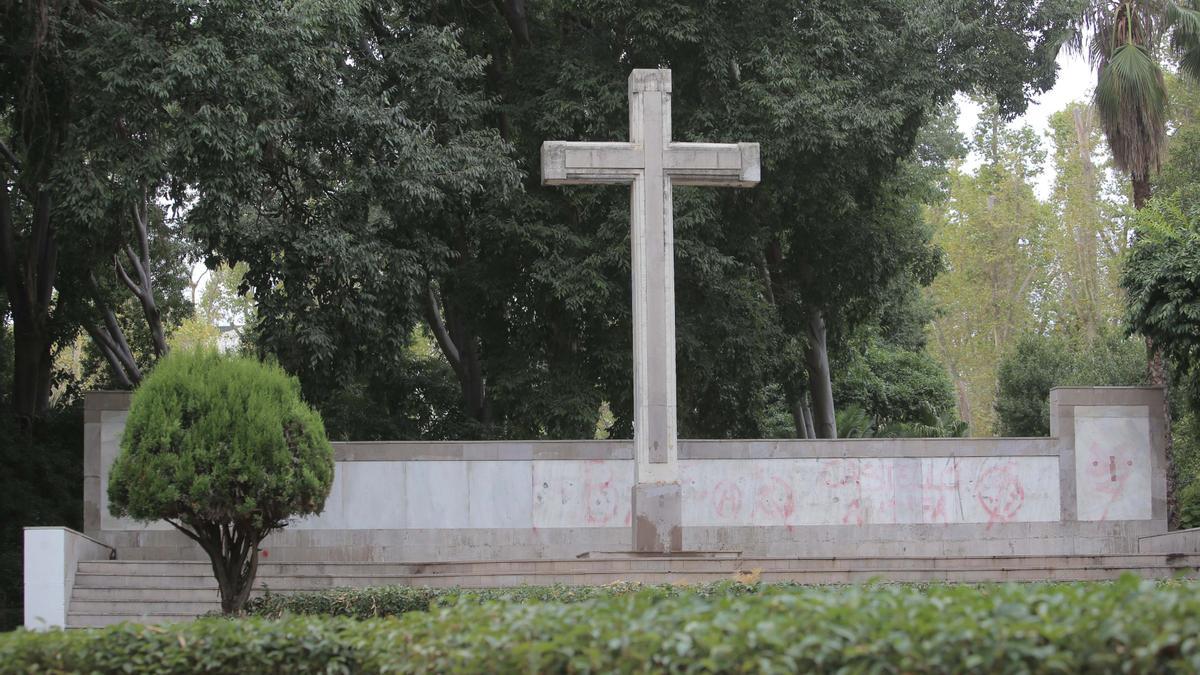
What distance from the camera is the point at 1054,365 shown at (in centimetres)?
3497

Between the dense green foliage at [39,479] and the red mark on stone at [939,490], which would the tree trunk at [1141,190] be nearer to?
the red mark on stone at [939,490]

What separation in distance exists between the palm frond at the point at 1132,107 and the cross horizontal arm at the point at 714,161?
7.55 meters

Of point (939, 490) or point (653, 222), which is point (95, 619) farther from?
point (939, 490)

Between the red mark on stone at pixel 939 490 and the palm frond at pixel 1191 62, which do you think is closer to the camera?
the red mark on stone at pixel 939 490

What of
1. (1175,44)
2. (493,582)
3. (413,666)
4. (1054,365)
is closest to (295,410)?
(493,582)

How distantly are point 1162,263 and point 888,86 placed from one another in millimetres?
5958

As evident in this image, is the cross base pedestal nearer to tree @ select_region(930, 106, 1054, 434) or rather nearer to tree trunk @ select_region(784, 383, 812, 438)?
tree trunk @ select_region(784, 383, 812, 438)

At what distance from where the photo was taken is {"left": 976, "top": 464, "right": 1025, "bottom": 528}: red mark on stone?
Result: 21.1 meters

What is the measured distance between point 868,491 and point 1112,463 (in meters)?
3.86

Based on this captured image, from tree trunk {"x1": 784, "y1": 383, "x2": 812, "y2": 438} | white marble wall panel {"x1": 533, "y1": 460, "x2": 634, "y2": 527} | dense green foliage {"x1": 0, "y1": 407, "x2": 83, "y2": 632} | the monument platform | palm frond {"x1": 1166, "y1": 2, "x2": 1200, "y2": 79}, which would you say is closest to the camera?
the monument platform

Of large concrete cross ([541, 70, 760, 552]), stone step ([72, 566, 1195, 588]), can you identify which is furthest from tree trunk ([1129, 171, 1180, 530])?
large concrete cross ([541, 70, 760, 552])

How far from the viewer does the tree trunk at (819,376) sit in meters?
29.5

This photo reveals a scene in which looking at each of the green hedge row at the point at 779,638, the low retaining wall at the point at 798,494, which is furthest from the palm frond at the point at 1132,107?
the green hedge row at the point at 779,638

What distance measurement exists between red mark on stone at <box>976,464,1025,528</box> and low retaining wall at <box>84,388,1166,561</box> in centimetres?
2
